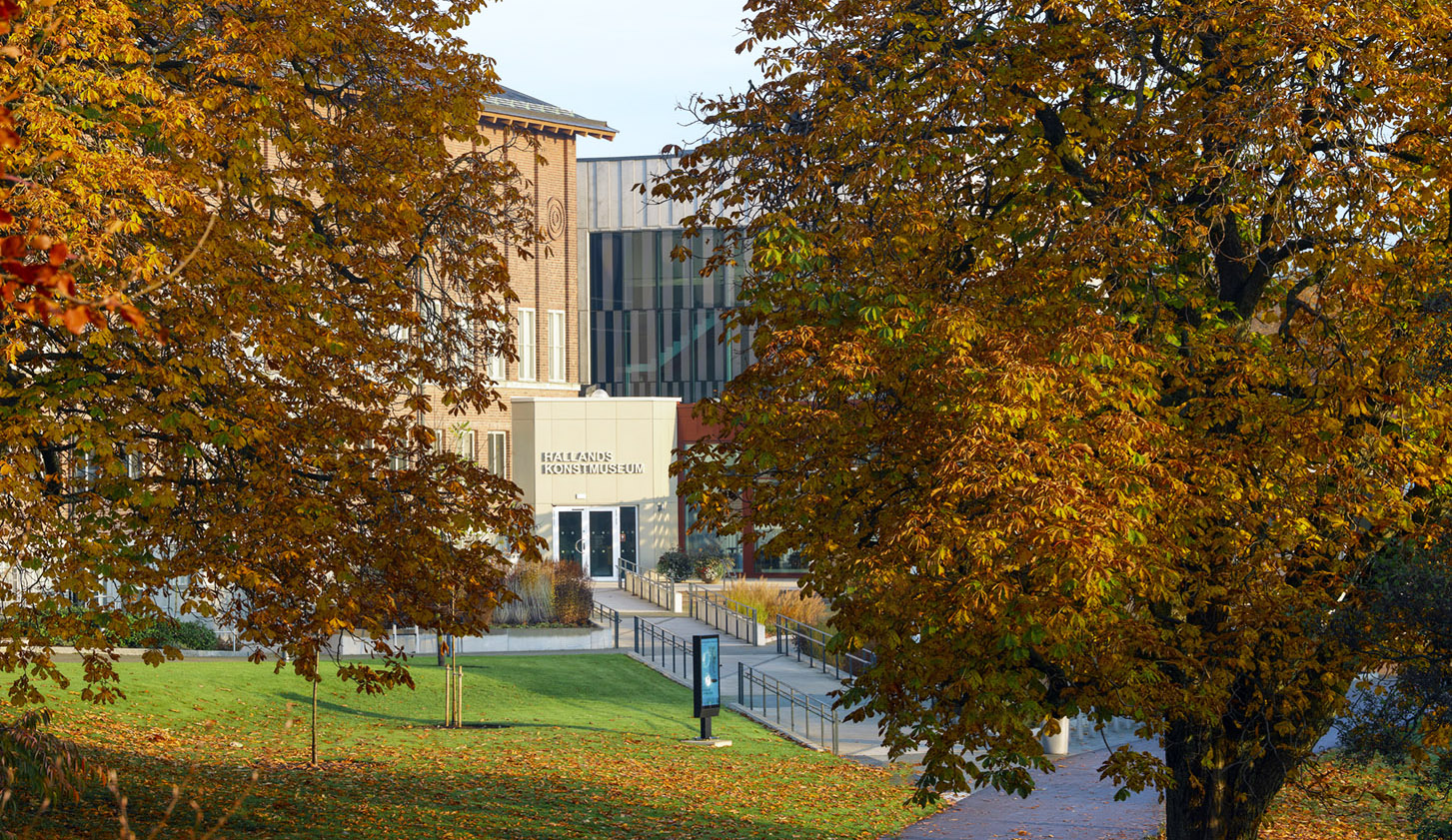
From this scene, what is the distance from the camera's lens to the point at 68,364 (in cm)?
873

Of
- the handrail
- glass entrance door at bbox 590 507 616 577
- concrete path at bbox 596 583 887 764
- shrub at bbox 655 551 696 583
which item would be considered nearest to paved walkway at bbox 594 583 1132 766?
concrete path at bbox 596 583 887 764

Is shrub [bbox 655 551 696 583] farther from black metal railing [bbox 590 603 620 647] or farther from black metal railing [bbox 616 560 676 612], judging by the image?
black metal railing [bbox 590 603 620 647]

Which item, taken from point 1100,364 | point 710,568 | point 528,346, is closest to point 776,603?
point 710,568

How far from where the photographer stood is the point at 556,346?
4834 centimetres

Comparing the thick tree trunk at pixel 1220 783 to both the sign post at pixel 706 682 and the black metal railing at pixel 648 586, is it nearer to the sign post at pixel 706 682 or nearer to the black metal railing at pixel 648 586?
the sign post at pixel 706 682

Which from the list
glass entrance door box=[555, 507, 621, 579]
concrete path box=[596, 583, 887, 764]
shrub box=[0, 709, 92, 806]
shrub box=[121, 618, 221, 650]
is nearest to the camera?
shrub box=[0, 709, 92, 806]

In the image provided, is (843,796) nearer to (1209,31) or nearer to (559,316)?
(1209,31)

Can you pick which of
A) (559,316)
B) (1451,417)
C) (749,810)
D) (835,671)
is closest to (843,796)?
(749,810)

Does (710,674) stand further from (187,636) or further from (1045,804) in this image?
(187,636)

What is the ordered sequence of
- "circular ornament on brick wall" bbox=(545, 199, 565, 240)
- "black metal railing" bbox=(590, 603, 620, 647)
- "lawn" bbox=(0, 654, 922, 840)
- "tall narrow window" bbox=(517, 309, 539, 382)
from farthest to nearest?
"circular ornament on brick wall" bbox=(545, 199, 565, 240)
"tall narrow window" bbox=(517, 309, 539, 382)
"black metal railing" bbox=(590, 603, 620, 647)
"lawn" bbox=(0, 654, 922, 840)

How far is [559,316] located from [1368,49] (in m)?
40.8

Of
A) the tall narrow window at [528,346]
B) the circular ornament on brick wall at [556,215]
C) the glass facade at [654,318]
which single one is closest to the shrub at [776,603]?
the tall narrow window at [528,346]

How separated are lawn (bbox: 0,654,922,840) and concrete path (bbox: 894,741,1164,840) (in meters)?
0.73

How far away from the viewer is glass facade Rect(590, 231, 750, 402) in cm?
6381
